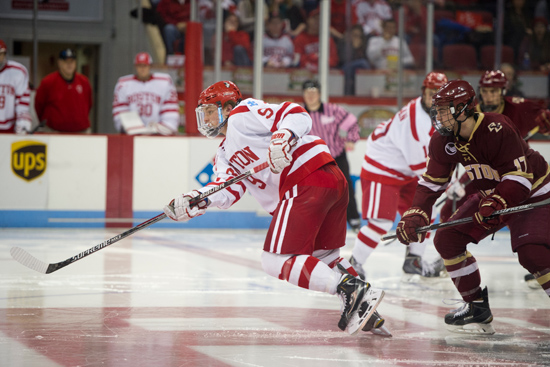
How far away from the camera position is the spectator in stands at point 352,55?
368 inches

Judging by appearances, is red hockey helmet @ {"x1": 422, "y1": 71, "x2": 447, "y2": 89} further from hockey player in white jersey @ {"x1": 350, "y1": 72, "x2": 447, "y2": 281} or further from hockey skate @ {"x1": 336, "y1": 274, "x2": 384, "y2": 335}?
hockey skate @ {"x1": 336, "y1": 274, "x2": 384, "y2": 335}

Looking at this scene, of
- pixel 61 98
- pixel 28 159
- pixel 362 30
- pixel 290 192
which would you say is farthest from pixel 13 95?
pixel 290 192

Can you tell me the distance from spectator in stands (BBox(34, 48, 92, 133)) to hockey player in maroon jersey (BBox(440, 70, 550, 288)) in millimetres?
4391

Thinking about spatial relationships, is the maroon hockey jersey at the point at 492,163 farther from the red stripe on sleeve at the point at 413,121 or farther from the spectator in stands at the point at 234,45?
the spectator in stands at the point at 234,45

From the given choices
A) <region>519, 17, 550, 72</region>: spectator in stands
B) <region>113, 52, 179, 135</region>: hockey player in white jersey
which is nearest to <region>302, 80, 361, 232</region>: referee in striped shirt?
<region>113, 52, 179, 135</region>: hockey player in white jersey

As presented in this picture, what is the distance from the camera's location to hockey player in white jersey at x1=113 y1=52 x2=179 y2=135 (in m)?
8.35

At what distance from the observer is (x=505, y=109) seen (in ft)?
17.2

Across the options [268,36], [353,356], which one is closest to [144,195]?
[268,36]

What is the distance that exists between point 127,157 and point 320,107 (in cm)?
206

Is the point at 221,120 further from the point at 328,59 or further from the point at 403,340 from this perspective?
the point at 328,59

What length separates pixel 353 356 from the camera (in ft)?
11.0

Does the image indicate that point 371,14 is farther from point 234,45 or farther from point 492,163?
point 492,163

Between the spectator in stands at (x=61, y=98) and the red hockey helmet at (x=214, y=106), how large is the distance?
489 centimetres

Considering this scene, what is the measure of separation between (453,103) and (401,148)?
1.82 metres
